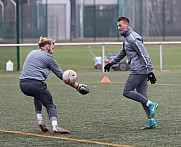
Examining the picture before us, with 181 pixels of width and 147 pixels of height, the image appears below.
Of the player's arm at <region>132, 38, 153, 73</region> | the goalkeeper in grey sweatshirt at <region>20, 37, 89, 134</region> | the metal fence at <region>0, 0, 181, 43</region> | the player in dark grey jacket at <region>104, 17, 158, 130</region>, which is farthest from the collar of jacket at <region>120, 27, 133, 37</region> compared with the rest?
the metal fence at <region>0, 0, 181, 43</region>

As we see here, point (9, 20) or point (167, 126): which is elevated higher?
point (9, 20)

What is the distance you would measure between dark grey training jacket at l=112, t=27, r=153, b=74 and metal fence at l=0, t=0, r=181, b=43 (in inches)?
1119

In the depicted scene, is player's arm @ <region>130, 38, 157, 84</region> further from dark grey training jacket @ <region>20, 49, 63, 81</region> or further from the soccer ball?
dark grey training jacket @ <region>20, 49, 63, 81</region>

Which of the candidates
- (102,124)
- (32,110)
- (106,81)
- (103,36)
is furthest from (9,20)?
(102,124)

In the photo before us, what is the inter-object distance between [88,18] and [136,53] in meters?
30.9

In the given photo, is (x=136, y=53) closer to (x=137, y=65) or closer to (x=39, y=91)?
(x=137, y=65)

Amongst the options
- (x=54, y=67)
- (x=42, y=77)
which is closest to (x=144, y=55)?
(x=54, y=67)

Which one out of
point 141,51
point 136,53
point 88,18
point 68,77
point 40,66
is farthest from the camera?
point 88,18

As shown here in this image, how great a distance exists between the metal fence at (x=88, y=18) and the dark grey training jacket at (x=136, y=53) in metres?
28.4

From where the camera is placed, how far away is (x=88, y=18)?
137 ft

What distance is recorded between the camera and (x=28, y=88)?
405 inches

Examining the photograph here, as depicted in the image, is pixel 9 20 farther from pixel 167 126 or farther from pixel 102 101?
pixel 167 126

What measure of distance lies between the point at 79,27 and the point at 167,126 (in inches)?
1230

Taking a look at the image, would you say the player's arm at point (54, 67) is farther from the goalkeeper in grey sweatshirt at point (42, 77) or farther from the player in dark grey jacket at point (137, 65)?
the player in dark grey jacket at point (137, 65)
